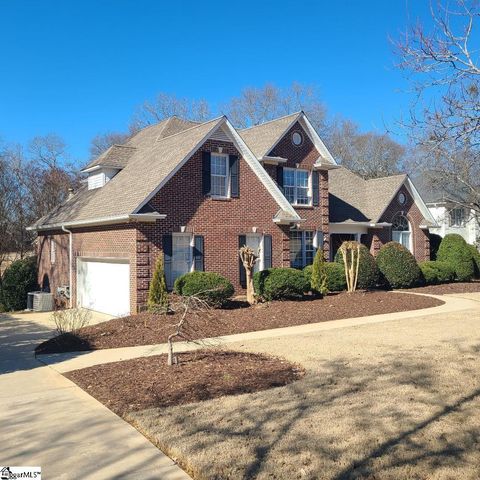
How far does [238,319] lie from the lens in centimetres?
1440

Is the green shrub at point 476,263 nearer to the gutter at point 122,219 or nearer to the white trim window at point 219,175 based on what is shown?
the white trim window at point 219,175

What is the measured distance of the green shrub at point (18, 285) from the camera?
2222cm

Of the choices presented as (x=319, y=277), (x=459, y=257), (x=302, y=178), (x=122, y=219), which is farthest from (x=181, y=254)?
(x=459, y=257)

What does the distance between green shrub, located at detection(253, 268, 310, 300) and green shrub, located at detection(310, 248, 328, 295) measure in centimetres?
179

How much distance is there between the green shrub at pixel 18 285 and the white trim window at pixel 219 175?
9.99 m

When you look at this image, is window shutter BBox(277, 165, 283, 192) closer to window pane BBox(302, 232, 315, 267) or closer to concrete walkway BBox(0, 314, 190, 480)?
window pane BBox(302, 232, 315, 267)

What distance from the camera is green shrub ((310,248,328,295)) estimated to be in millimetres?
19138

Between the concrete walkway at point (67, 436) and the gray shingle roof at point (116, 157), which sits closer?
the concrete walkway at point (67, 436)

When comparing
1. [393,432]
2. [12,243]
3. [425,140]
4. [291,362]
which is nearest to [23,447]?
[393,432]

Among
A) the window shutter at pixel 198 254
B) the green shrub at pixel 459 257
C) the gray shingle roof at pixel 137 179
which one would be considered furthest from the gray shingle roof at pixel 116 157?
the green shrub at pixel 459 257

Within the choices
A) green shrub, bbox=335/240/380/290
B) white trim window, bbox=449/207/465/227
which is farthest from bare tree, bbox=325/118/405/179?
green shrub, bbox=335/240/380/290

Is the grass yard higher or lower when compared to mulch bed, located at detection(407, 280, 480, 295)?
lower

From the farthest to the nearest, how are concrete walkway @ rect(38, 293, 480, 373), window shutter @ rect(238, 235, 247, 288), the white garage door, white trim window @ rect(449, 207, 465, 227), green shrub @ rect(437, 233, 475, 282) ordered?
1. white trim window @ rect(449, 207, 465, 227)
2. green shrub @ rect(437, 233, 475, 282)
3. window shutter @ rect(238, 235, 247, 288)
4. the white garage door
5. concrete walkway @ rect(38, 293, 480, 373)

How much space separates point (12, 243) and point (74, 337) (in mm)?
20303
